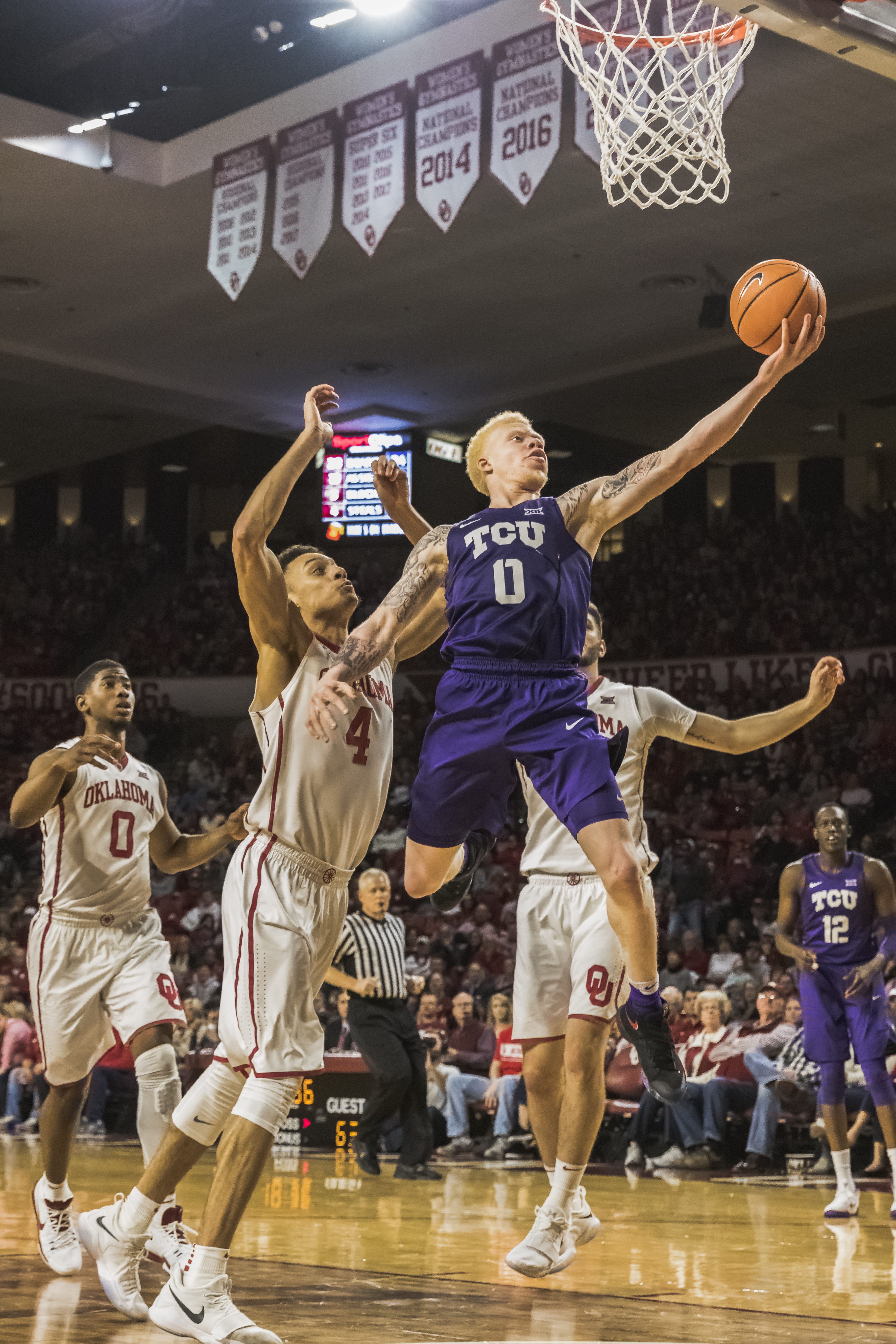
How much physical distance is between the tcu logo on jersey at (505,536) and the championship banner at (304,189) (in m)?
Result: 10.0

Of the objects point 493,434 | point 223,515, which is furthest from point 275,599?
point 223,515

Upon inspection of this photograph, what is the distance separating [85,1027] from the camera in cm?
596

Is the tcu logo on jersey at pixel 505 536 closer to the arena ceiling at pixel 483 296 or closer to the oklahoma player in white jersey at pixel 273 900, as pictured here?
the oklahoma player in white jersey at pixel 273 900

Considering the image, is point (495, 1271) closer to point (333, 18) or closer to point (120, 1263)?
point (120, 1263)

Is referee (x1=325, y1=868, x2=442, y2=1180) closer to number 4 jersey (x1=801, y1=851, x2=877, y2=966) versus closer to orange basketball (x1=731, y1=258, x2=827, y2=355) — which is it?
number 4 jersey (x1=801, y1=851, x2=877, y2=966)

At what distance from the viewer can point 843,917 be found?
868cm

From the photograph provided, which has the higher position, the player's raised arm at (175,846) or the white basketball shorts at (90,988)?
the player's raised arm at (175,846)

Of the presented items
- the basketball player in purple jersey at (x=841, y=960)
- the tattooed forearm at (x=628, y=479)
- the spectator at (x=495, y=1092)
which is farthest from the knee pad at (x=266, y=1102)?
the spectator at (x=495, y=1092)

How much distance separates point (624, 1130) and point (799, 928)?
4.21 meters

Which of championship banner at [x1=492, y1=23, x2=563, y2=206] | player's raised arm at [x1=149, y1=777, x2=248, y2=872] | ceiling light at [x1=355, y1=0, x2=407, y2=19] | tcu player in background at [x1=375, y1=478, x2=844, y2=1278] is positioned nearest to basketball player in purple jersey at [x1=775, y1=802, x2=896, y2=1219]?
tcu player in background at [x1=375, y1=478, x2=844, y2=1278]

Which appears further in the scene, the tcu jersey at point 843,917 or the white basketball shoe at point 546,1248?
the tcu jersey at point 843,917

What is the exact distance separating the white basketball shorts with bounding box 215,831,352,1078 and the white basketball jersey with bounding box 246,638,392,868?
0.20 feet

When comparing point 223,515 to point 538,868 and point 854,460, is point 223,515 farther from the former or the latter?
point 538,868

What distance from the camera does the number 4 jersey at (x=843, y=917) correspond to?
8.65 metres
